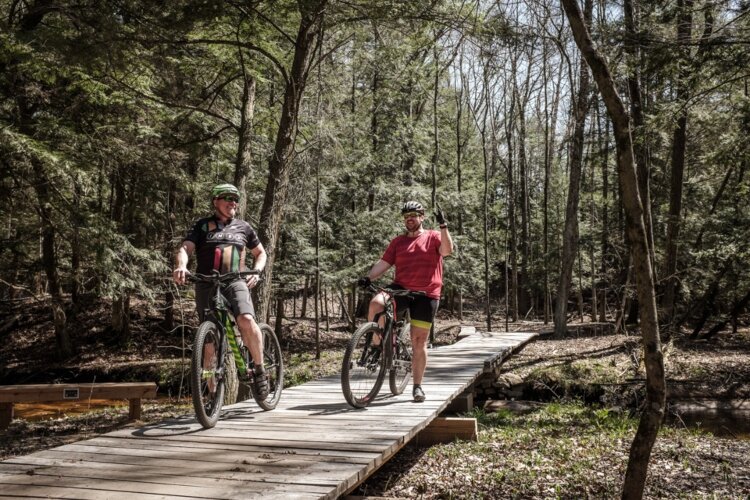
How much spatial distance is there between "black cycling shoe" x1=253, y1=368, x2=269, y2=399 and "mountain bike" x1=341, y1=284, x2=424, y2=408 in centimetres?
74

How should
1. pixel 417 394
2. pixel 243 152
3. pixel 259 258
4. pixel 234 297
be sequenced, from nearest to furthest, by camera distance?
pixel 234 297, pixel 259 258, pixel 417 394, pixel 243 152

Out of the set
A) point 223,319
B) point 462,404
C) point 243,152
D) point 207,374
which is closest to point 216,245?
point 223,319

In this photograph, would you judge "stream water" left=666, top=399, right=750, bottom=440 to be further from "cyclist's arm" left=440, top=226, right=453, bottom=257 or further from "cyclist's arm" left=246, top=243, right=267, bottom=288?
"cyclist's arm" left=246, top=243, right=267, bottom=288

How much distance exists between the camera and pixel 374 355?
19.1 feet

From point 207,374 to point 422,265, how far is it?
8.06 ft

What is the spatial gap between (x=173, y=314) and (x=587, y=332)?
558 inches

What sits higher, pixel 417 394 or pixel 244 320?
pixel 244 320

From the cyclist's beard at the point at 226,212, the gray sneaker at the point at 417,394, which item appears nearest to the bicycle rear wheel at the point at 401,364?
the gray sneaker at the point at 417,394

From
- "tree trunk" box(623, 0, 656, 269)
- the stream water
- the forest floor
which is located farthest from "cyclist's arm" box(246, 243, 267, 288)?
the stream water

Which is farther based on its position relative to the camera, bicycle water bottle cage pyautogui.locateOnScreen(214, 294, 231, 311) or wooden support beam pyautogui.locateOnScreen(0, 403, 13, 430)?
wooden support beam pyautogui.locateOnScreen(0, 403, 13, 430)

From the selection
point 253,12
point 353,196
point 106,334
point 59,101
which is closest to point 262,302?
point 253,12

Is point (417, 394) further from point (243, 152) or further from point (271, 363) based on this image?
point (243, 152)

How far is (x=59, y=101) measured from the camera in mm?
11289

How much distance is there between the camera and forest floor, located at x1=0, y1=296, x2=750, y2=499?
5863mm
